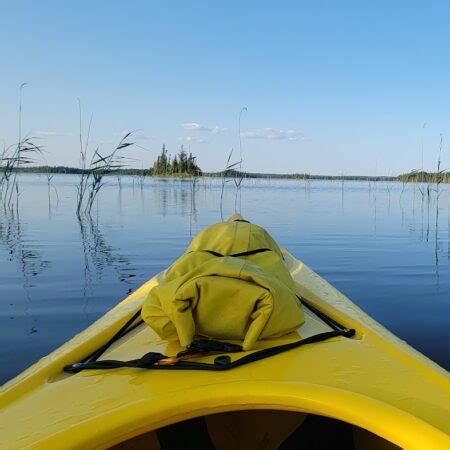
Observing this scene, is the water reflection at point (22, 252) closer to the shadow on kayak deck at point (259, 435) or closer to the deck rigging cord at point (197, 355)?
the shadow on kayak deck at point (259, 435)

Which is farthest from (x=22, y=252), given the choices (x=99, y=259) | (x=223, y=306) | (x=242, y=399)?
(x=242, y=399)

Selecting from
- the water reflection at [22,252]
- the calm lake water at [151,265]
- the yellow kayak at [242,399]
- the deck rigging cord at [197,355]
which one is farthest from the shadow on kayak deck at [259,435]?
the water reflection at [22,252]

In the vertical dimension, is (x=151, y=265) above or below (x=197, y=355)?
below

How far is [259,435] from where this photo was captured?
2.26 metres

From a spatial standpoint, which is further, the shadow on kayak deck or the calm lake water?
the calm lake water

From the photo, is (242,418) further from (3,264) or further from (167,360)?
(3,264)

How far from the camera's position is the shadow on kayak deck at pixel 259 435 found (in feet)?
6.51

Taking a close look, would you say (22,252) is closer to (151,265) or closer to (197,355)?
(151,265)

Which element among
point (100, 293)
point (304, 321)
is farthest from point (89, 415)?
point (100, 293)

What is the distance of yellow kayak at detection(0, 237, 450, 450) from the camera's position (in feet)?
3.97

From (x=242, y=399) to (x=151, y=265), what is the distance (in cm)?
543

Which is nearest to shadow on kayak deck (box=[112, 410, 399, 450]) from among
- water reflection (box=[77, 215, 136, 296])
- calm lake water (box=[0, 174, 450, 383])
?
calm lake water (box=[0, 174, 450, 383])

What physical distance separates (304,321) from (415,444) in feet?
3.25

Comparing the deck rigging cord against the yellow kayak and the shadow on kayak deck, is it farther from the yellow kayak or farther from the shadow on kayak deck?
the shadow on kayak deck
